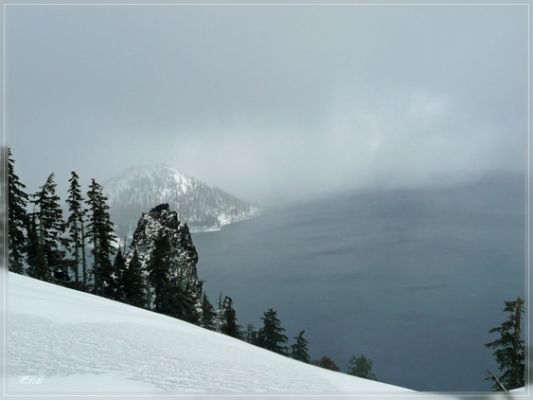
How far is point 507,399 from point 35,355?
7949 millimetres

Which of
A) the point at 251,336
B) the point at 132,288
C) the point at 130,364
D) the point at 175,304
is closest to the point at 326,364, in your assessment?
the point at 251,336

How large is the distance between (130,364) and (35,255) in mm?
29554

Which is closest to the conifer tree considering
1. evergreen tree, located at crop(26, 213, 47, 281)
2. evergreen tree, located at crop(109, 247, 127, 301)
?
evergreen tree, located at crop(26, 213, 47, 281)

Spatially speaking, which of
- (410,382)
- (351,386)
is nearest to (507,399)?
(351,386)

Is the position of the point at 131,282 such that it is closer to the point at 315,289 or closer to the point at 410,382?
the point at 410,382

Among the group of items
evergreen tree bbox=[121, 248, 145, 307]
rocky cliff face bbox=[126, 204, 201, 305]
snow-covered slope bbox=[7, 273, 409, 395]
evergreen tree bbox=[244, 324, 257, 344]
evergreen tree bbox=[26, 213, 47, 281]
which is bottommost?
evergreen tree bbox=[244, 324, 257, 344]

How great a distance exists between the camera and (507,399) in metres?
5.05

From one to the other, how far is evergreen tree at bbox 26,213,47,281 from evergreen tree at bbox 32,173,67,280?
353mm

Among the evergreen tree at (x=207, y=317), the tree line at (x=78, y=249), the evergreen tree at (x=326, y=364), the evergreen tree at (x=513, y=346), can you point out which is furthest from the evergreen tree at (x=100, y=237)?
the evergreen tree at (x=513, y=346)

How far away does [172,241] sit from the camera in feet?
186

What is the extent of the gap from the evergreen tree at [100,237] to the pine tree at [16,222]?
16.7 feet

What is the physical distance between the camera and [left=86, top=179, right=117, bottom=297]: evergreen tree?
3075 cm

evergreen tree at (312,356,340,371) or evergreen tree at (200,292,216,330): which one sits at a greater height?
evergreen tree at (200,292,216,330)

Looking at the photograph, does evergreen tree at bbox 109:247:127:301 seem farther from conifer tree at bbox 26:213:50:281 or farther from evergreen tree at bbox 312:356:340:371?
evergreen tree at bbox 312:356:340:371
